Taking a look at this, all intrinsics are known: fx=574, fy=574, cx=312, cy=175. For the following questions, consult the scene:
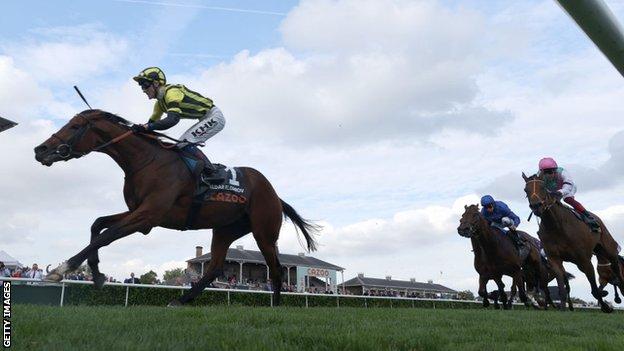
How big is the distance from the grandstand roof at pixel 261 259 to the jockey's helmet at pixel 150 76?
41215mm

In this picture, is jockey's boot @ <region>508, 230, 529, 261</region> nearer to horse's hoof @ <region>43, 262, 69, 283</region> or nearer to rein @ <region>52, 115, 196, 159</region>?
rein @ <region>52, 115, 196, 159</region>

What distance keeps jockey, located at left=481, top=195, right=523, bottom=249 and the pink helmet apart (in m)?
3.20

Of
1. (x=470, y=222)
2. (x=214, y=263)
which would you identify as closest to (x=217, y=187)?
(x=214, y=263)

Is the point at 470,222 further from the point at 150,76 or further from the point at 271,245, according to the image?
the point at 150,76

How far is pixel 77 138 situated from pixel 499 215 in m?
9.87

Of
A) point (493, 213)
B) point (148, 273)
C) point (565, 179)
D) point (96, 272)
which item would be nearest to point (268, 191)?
point (96, 272)

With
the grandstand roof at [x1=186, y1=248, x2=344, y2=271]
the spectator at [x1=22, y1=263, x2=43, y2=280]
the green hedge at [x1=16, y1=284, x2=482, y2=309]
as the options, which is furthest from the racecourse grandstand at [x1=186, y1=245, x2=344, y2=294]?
the spectator at [x1=22, y1=263, x2=43, y2=280]

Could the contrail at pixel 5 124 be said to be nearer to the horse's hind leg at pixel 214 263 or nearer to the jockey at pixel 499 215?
the horse's hind leg at pixel 214 263

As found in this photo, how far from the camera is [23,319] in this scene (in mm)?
4246

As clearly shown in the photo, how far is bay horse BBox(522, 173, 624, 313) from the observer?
32.3 ft

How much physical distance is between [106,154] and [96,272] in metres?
1.43

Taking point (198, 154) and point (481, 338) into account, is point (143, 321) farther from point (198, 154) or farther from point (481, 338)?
point (198, 154)

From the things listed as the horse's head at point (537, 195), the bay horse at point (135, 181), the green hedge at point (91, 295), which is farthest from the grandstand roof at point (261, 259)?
the bay horse at point (135, 181)

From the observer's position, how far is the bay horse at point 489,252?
12.2m
